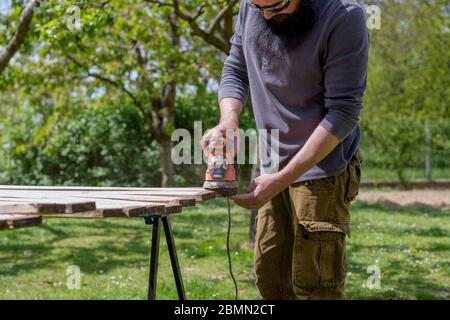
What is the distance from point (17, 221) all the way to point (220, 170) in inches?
39.1

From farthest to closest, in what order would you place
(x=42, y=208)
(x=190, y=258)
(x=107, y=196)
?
(x=190, y=258) → (x=107, y=196) → (x=42, y=208)

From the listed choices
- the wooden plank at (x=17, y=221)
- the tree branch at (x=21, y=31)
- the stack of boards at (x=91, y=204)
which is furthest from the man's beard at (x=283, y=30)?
the tree branch at (x=21, y=31)

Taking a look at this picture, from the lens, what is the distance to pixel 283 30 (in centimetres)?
272

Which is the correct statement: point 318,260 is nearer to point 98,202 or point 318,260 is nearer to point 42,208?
point 98,202

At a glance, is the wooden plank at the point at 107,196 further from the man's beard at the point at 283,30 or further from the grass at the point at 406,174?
the grass at the point at 406,174

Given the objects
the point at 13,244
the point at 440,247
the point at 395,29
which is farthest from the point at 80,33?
the point at 395,29

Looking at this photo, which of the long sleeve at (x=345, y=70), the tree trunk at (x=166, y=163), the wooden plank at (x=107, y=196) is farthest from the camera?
the tree trunk at (x=166, y=163)

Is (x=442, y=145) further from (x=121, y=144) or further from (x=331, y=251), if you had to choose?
(x=331, y=251)

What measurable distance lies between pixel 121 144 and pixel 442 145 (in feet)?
Answer: 23.5

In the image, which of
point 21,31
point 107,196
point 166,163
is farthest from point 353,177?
point 166,163

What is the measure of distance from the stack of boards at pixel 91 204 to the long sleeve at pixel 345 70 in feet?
1.84

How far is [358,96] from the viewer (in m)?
2.61

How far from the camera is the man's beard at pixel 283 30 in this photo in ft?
8.66

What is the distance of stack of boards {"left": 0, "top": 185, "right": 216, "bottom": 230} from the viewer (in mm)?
1912
